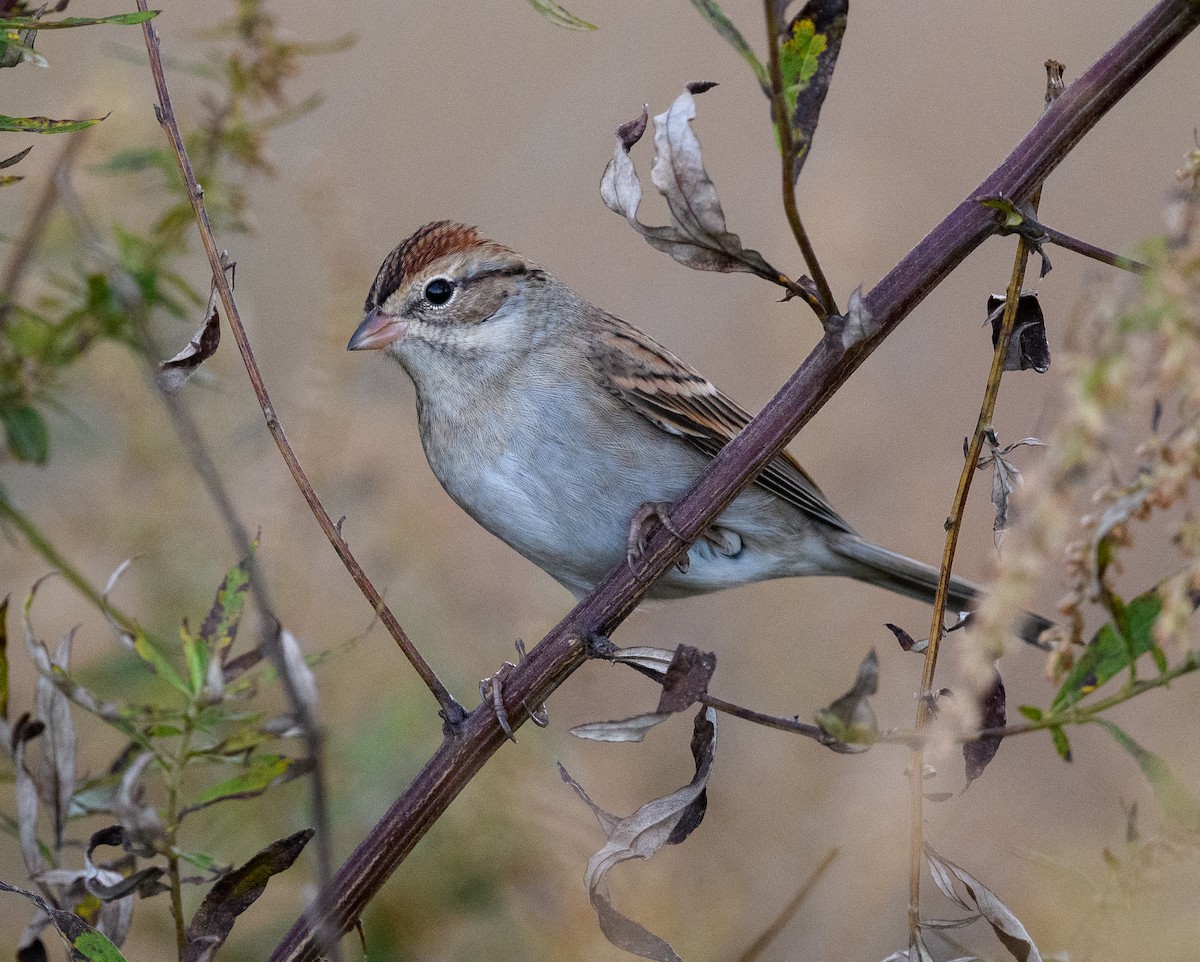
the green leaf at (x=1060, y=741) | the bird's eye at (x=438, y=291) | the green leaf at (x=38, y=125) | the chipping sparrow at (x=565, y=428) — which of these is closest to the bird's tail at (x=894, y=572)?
the chipping sparrow at (x=565, y=428)

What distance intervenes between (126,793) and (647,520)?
106 cm

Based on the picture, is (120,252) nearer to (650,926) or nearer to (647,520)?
(647,520)

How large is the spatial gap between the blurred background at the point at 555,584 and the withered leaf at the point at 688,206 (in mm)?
277

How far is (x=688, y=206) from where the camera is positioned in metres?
0.90

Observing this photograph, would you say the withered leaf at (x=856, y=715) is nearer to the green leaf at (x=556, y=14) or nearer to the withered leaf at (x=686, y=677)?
the withered leaf at (x=686, y=677)

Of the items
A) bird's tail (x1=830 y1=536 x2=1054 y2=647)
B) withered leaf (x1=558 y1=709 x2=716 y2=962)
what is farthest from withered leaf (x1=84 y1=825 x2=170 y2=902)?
bird's tail (x1=830 y1=536 x2=1054 y2=647)

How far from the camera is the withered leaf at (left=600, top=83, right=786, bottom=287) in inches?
34.9

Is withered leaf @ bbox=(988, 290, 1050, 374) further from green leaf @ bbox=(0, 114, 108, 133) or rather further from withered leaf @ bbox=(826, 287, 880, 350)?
green leaf @ bbox=(0, 114, 108, 133)

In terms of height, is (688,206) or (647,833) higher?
(688,206)

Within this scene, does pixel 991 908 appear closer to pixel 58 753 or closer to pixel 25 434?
A: pixel 58 753

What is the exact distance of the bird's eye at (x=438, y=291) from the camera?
85.0 inches

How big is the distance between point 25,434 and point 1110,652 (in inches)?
42.7

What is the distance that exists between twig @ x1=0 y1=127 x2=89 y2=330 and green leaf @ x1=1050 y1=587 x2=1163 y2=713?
3.54 ft

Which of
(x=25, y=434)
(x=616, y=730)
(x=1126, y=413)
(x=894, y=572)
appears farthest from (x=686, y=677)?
(x=894, y=572)
